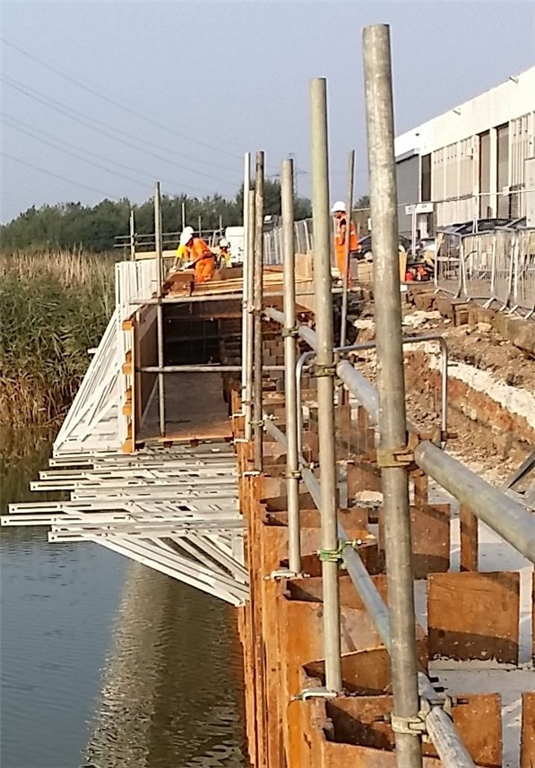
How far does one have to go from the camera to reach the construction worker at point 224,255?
1033 inches

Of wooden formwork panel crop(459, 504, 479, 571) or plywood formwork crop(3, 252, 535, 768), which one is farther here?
wooden formwork panel crop(459, 504, 479, 571)

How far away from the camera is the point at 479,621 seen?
16.2ft

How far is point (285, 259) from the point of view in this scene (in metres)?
5.91

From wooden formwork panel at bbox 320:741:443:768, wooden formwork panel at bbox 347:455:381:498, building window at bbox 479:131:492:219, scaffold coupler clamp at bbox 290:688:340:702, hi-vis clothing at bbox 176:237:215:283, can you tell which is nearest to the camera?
wooden formwork panel at bbox 320:741:443:768

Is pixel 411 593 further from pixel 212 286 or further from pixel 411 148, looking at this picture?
pixel 411 148

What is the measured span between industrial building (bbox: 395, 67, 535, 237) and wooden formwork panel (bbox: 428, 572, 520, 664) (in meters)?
20.9

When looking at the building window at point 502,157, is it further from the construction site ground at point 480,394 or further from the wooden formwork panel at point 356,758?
the wooden formwork panel at point 356,758

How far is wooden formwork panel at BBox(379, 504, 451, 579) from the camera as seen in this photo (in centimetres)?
612

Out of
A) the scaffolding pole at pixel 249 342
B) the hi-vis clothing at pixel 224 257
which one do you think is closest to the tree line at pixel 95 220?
the hi-vis clothing at pixel 224 257

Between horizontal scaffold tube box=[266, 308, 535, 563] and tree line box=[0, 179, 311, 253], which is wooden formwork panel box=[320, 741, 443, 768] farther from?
tree line box=[0, 179, 311, 253]

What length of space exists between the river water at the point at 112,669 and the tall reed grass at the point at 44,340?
11.3 m

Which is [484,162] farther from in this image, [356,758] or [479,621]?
[356,758]

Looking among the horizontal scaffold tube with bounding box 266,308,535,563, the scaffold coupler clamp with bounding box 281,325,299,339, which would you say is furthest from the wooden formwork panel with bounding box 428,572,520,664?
the horizontal scaffold tube with bounding box 266,308,535,563

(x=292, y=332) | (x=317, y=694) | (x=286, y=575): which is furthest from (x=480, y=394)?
(x=317, y=694)
